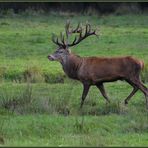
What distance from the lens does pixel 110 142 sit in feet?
41.6

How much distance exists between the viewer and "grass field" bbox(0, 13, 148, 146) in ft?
44.2

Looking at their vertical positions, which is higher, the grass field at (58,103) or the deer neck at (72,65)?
the deer neck at (72,65)

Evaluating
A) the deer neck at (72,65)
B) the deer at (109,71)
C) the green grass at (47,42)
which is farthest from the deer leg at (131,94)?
the green grass at (47,42)

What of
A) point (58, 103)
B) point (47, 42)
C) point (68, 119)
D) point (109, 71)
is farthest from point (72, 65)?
point (47, 42)

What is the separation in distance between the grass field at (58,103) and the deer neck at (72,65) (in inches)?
21.3

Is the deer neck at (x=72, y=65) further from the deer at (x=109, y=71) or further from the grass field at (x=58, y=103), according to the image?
the grass field at (x=58, y=103)

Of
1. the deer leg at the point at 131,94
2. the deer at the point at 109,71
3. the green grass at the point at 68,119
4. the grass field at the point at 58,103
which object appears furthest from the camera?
the deer at the point at 109,71

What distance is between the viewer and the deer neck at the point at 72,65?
17.5 metres

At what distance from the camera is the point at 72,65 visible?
17.6 m

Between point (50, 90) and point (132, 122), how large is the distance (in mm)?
4191

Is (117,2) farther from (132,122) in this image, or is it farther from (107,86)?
(132,122)

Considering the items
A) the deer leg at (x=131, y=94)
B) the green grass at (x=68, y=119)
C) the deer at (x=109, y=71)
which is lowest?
the green grass at (x=68, y=119)

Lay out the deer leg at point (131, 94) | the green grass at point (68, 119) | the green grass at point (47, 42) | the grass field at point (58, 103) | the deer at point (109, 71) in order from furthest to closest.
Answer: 1. the green grass at point (47, 42)
2. the deer at point (109, 71)
3. the deer leg at point (131, 94)
4. the grass field at point (58, 103)
5. the green grass at point (68, 119)

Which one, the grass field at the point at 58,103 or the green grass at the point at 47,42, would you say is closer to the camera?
the grass field at the point at 58,103
